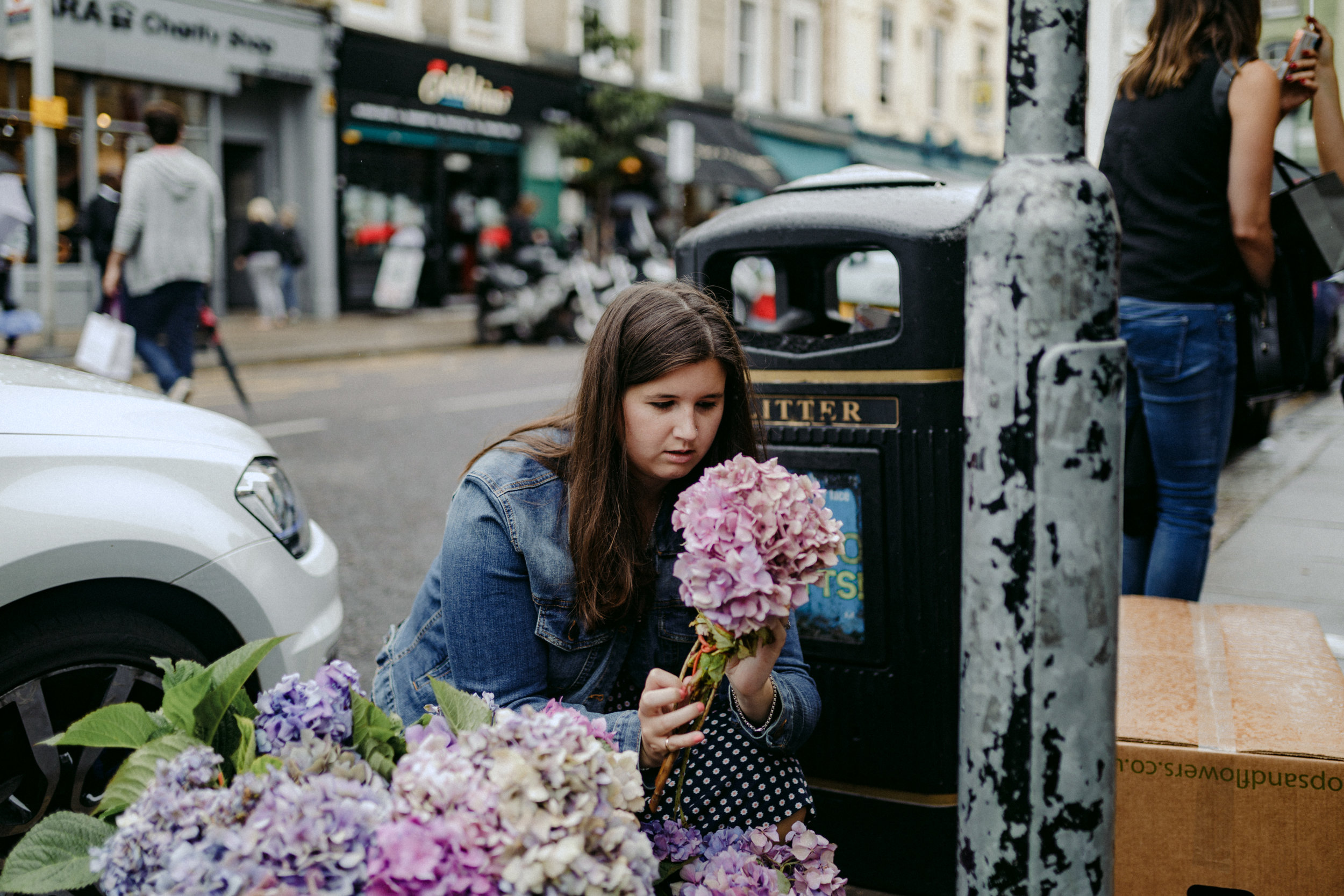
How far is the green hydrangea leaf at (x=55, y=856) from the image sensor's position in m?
1.36

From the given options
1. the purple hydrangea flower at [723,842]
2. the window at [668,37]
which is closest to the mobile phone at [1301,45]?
the purple hydrangea flower at [723,842]

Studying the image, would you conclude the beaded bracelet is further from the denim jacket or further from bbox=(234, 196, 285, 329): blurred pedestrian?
bbox=(234, 196, 285, 329): blurred pedestrian

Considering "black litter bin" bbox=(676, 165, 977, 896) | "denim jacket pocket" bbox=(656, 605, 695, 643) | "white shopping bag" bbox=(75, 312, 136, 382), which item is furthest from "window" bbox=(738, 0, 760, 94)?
"denim jacket pocket" bbox=(656, 605, 695, 643)

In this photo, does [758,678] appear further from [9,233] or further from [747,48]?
[747,48]

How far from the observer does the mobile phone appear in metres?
2.86

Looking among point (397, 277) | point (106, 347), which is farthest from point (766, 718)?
point (397, 277)

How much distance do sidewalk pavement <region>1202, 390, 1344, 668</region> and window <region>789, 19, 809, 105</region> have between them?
20.4m

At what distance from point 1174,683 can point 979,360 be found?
3.58 feet

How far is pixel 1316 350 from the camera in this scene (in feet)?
28.4

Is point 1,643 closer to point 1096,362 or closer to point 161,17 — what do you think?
point 1096,362

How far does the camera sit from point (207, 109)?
632 inches

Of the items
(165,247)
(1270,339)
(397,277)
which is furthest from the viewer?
(397,277)

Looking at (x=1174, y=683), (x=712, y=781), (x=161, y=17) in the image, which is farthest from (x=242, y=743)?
(x=161, y=17)

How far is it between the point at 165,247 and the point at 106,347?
114 cm
